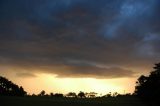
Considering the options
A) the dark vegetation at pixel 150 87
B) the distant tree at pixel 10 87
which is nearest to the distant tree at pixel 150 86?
the dark vegetation at pixel 150 87

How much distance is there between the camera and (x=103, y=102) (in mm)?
88062

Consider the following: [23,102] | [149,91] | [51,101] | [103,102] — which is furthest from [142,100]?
[23,102]

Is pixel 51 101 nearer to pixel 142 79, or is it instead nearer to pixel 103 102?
pixel 103 102

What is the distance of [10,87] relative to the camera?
365 ft

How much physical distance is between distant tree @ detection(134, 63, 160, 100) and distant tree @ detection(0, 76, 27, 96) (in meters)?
44.9

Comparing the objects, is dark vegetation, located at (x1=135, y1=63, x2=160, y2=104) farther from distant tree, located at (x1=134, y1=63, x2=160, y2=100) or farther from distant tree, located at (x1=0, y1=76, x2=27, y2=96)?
distant tree, located at (x1=0, y1=76, x2=27, y2=96)

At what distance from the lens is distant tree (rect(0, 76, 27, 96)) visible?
107569 mm

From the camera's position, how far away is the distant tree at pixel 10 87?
107569 mm

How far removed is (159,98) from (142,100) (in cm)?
758

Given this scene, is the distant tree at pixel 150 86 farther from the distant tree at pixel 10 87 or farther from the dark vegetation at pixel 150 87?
the distant tree at pixel 10 87

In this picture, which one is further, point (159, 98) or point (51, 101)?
point (51, 101)

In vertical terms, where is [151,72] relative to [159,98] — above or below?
above

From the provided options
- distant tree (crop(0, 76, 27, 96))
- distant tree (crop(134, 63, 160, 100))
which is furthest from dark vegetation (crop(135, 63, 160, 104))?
distant tree (crop(0, 76, 27, 96))

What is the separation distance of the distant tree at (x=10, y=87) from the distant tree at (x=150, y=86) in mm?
44857
